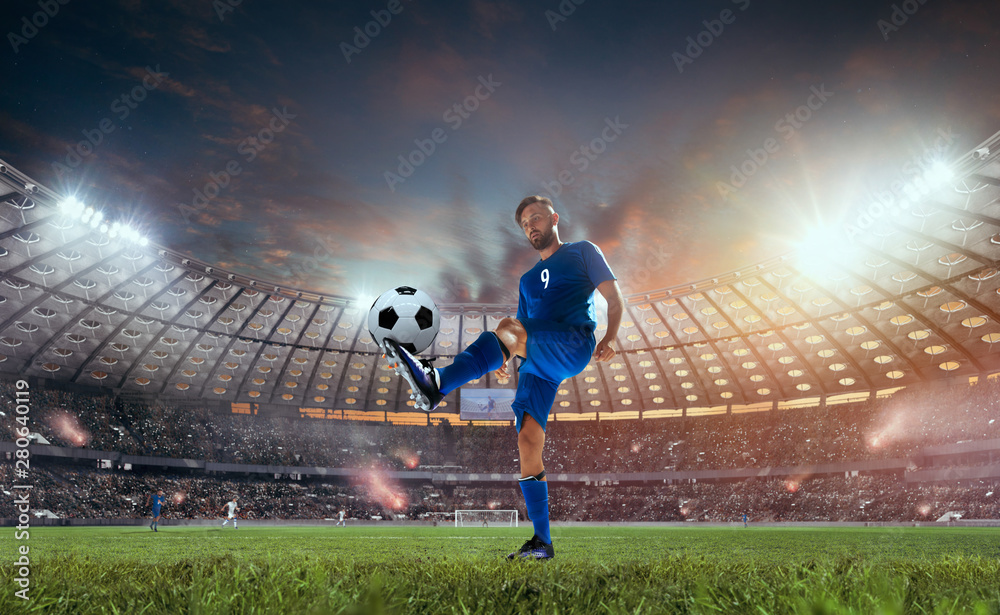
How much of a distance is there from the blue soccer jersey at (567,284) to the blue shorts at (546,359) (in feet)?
0.50

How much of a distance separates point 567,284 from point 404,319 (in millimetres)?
1351

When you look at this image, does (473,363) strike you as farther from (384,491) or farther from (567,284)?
(384,491)

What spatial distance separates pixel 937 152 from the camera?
20375 millimetres

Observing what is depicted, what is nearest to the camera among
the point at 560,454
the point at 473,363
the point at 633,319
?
the point at 473,363

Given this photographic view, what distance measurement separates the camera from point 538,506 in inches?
177


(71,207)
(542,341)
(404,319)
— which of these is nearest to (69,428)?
(71,207)

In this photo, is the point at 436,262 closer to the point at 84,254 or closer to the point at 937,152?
the point at 84,254

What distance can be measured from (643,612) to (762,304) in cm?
3304

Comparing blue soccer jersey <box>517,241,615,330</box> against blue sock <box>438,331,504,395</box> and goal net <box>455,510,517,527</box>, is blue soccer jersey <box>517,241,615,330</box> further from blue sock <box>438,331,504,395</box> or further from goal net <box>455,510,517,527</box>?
goal net <box>455,510,517,527</box>

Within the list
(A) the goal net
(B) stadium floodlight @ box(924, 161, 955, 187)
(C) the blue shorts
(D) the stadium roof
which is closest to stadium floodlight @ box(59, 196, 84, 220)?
(D) the stadium roof

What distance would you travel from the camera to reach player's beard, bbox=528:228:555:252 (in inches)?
193

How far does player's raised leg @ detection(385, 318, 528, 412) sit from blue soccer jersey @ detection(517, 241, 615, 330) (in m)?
0.41

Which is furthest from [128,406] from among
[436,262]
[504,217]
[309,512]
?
[504,217]

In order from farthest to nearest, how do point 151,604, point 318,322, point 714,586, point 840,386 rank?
point 840,386 → point 318,322 → point 714,586 → point 151,604
